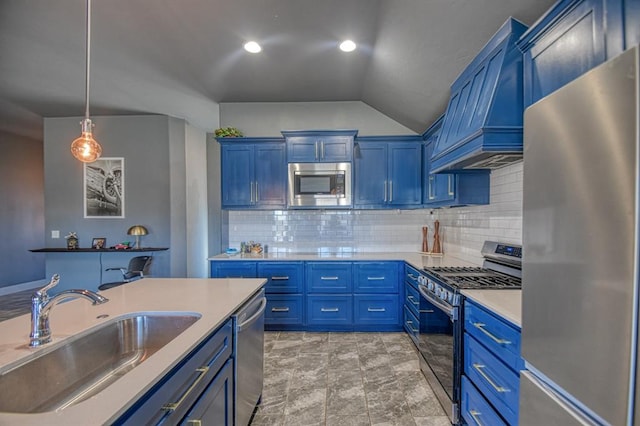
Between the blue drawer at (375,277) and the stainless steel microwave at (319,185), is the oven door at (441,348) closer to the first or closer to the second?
the blue drawer at (375,277)

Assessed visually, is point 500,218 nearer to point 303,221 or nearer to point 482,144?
point 482,144

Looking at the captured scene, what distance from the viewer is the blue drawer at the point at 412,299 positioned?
9.12 feet

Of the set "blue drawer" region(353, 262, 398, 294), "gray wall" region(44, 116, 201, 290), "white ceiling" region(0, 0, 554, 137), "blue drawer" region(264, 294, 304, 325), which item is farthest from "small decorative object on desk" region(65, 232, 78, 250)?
"blue drawer" region(353, 262, 398, 294)

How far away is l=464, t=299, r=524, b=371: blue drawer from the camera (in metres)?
1.33

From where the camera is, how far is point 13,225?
18.1 feet

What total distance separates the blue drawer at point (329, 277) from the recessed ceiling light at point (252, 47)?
2.31 metres

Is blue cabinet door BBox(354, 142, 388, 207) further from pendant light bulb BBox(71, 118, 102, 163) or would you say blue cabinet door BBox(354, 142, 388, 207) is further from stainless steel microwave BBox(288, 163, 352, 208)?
pendant light bulb BBox(71, 118, 102, 163)

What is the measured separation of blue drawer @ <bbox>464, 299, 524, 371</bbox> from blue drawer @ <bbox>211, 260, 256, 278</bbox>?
239cm

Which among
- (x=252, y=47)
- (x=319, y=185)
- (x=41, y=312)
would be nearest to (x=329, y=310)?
(x=319, y=185)

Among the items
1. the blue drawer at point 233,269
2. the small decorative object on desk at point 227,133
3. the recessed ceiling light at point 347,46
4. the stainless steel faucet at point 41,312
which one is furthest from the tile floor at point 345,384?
the recessed ceiling light at point 347,46

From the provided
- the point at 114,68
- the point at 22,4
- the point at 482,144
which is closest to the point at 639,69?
the point at 482,144

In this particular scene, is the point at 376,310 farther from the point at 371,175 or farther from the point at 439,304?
the point at 371,175

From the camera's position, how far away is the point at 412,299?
301cm

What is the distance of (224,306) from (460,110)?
2.16 metres
